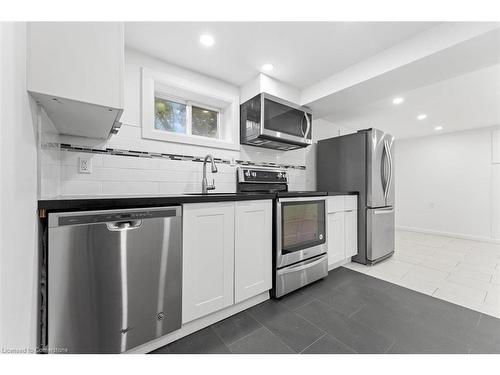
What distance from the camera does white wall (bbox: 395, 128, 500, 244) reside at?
3943mm

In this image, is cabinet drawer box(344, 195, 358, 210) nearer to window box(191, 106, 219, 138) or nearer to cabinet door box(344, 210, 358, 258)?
cabinet door box(344, 210, 358, 258)

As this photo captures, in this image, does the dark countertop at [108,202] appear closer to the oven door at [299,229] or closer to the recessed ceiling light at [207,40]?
the oven door at [299,229]

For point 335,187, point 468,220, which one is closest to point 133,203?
point 335,187

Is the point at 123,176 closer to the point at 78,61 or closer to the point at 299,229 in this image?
the point at 78,61

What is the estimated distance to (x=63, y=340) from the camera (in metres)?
0.90

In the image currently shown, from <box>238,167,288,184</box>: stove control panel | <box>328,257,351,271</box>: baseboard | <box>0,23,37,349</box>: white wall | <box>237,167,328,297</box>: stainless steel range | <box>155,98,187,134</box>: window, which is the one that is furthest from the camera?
<box>328,257,351,271</box>: baseboard

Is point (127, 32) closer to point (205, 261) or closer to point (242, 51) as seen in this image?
point (242, 51)

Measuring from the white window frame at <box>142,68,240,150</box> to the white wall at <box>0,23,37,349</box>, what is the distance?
3.31ft

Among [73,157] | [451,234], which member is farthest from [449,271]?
[73,157]

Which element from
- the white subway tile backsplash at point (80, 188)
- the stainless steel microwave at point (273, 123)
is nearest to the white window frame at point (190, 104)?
the stainless steel microwave at point (273, 123)

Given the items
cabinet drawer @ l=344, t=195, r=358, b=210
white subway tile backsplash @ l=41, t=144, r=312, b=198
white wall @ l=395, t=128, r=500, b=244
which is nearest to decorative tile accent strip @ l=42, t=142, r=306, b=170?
white subway tile backsplash @ l=41, t=144, r=312, b=198

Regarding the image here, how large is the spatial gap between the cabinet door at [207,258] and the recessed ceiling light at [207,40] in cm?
135

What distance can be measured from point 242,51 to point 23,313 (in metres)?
2.12

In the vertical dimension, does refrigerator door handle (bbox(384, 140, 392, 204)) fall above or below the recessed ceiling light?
below
